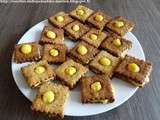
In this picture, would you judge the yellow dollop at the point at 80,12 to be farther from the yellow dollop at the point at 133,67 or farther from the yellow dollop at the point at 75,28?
the yellow dollop at the point at 133,67

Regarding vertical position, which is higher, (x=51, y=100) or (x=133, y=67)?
(x=133, y=67)

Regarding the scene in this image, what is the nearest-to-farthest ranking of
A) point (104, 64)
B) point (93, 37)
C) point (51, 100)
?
1. point (51, 100)
2. point (104, 64)
3. point (93, 37)

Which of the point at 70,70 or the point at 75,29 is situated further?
the point at 75,29

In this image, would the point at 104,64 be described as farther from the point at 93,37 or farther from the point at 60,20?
the point at 60,20

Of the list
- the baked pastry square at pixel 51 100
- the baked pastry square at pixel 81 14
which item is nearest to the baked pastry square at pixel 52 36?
the baked pastry square at pixel 81 14

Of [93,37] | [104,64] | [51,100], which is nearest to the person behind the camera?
[51,100]

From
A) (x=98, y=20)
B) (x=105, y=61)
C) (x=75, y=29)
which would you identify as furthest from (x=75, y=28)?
(x=105, y=61)
